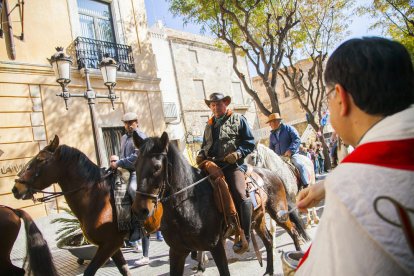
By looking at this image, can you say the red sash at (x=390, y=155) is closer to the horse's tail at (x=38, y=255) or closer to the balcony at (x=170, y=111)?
the horse's tail at (x=38, y=255)

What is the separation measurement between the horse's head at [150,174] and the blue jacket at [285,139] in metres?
4.37

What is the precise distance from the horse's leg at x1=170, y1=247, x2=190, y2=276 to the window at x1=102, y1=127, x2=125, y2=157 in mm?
9295

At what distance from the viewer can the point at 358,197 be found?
2.61 feet

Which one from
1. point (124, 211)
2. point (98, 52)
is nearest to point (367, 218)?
point (124, 211)

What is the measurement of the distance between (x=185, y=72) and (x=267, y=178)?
20.1 m

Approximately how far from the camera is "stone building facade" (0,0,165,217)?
9.53m

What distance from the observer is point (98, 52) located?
12.7m

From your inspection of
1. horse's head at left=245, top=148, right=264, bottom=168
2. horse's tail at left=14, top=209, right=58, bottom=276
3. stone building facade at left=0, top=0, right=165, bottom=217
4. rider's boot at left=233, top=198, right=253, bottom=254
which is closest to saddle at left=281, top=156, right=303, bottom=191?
horse's head at left=245, top=148, right=264, bottom=168

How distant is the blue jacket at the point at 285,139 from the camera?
7.17m

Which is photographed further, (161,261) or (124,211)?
(161,261)

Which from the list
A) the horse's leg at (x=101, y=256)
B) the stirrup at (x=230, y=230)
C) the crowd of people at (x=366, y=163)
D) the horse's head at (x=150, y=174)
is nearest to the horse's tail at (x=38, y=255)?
the horse's leg at (x=101, y=256)

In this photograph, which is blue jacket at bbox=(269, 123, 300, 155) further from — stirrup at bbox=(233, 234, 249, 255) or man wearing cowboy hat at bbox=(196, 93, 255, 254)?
stirrup at bbox=(233, 234, 249, 255)

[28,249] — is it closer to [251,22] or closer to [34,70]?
[34,70]

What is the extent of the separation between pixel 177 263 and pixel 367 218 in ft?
10.4
